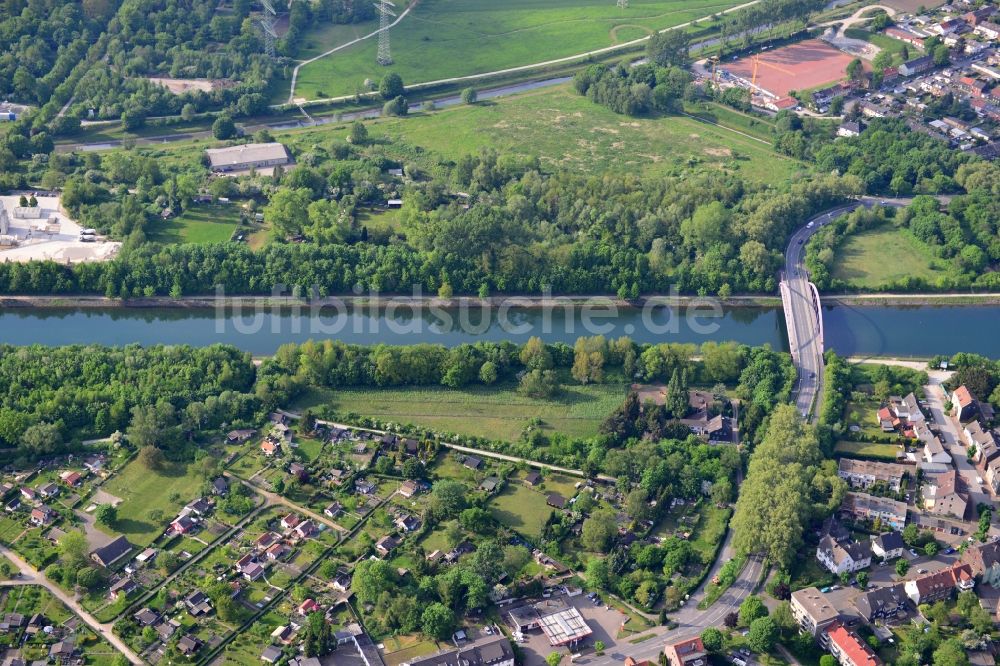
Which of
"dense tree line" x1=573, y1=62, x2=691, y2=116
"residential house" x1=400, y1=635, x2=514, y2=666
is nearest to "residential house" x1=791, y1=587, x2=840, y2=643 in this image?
"residential house" x1=400, y1=635, x2=514, y2=666

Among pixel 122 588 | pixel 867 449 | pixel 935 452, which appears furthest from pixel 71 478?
pixel 935 452

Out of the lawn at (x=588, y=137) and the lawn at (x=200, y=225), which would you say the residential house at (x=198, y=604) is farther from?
the lawn at (x=588, y=137)

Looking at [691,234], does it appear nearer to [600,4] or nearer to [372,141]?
[372,141]

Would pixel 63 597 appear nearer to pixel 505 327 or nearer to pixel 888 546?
pixel 505 327

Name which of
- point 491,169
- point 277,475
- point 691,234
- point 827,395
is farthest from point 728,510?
point 491,169

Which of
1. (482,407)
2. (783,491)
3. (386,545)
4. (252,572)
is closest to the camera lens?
(252,572)
